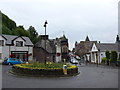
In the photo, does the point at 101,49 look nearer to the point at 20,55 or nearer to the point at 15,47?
the point at 20,55

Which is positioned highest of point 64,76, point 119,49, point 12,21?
point 12,21

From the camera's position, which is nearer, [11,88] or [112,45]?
[11,88]

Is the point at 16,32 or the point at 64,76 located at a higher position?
the point at 16,32

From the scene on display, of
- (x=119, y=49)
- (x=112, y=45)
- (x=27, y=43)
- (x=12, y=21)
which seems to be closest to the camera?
(x=27, y=43)

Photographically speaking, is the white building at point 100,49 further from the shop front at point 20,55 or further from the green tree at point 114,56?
the shop front at point 20,55

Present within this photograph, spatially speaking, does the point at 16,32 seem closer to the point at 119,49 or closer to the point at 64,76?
the point at 119,49

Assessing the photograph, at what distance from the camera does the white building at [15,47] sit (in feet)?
123

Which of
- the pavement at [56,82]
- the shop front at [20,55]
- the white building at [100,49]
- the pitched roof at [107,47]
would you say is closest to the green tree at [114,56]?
the white building at [100,49]

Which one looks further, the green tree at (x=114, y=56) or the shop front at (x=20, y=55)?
the green tree at (x=114, y=56)

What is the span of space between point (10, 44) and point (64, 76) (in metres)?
23.5

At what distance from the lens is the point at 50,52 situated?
154ft

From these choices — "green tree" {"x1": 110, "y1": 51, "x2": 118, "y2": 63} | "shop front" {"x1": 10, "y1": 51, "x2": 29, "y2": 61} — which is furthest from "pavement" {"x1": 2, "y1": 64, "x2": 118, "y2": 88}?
"green tree" {"x1": 110, "y1": 51, "x2": 118, "y2": 63}

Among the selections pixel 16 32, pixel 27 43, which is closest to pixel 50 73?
pixel 27 43

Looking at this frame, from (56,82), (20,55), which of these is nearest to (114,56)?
(20,55)
